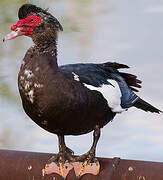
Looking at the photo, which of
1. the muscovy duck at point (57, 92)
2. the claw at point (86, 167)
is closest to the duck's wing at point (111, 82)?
the muscovy duck at point (57, 92)

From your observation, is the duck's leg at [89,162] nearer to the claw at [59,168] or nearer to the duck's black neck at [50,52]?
the claw at [59,168]

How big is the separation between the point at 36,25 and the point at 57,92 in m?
0.37

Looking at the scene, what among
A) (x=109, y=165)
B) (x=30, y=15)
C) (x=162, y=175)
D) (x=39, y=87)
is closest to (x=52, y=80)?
(x=39, y=87)

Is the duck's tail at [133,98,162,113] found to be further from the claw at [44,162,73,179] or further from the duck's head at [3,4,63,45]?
the duck's head at [3,4,63,45]

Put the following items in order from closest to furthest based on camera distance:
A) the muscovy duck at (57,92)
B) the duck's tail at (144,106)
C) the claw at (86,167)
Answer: the muscovy duck at (57,92) < the claw at (86,167) < the duck's tail at (144,106)

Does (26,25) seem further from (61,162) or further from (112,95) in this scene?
(61,162)

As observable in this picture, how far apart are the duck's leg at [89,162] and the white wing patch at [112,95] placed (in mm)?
154

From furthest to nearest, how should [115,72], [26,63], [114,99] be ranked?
[115,72] → [114,99] → [26,63]

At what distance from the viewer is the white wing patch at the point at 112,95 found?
2.52 meters

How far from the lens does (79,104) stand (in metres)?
2.34

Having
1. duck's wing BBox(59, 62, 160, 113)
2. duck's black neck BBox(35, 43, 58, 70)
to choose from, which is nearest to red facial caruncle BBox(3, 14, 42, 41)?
duck's black neck BBox(35, 43, 58, 70)

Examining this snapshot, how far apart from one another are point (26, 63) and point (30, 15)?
24 cm

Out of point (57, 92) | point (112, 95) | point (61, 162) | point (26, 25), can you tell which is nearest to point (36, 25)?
point (26, 25)

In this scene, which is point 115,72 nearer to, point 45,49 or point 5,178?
point 45,49
